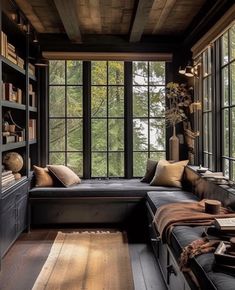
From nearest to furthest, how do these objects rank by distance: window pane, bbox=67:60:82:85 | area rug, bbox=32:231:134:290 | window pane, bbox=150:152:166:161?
area rug, bbox=32:231:134:290, window pane, bbox=67:60:82:85, window pane, bbox=150:152:166:161

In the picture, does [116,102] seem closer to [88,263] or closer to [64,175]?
[64,175]

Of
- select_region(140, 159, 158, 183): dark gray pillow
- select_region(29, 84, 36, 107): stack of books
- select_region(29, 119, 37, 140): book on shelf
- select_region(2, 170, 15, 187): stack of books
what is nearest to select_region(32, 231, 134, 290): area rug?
select_region(2, 170, 15, 187): stack of books

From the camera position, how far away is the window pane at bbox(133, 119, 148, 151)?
5707 millimetres

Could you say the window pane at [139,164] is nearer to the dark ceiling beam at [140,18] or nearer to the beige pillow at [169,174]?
the beige pillow at [169,174]

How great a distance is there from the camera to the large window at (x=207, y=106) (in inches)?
181

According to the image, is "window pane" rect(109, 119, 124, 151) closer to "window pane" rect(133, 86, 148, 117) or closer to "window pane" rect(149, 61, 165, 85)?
"window pane" rect(133, 86, 148, 117)

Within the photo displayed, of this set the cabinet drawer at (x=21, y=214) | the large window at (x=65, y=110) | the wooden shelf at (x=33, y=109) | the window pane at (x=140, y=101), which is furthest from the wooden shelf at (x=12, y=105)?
the window pane at (x=140, y=101)

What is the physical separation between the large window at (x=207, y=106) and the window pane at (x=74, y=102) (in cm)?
192

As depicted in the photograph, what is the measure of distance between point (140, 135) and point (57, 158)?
136cm

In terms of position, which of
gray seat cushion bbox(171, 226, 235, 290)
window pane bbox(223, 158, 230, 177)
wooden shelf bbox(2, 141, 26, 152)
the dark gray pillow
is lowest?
gray seat cushion bbox(171, 226, 235, 290)

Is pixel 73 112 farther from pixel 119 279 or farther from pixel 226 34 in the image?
pixel 119 279

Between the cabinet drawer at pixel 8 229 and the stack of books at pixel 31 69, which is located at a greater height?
the stack of books at pixel 31 69

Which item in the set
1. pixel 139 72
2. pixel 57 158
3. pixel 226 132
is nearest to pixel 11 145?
pixel 57 158

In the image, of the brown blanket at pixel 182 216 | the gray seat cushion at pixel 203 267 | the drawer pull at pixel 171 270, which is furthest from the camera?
the brown blanket at pixel 182 216
